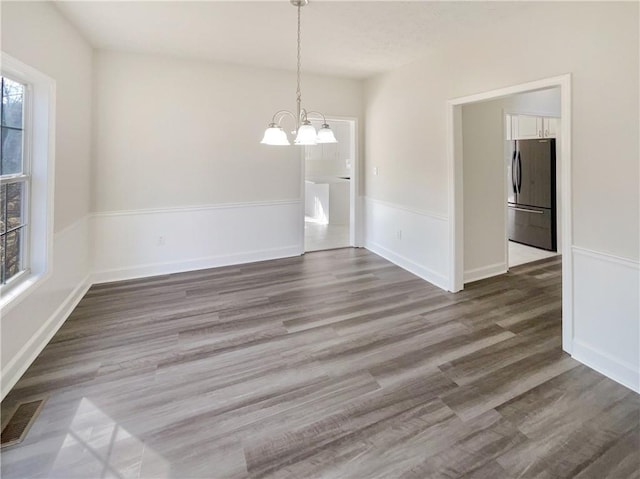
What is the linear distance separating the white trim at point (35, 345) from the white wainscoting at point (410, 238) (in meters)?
3.80

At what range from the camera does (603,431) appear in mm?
1774

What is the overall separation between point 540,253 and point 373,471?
4.99 metres

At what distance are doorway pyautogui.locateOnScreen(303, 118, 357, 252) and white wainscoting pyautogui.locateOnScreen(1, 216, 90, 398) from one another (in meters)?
2.93

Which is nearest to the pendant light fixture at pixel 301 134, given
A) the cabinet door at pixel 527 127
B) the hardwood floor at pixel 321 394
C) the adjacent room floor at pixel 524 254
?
the hardwood floor at pixel 321 394

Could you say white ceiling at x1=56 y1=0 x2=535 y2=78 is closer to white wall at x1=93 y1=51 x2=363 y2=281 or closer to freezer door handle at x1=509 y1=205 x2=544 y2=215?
white wall at x1=93 y1=51 x2=363 y2=281

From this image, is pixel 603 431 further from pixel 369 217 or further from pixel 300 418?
pixel 369 217

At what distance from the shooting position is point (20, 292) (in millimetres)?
2270

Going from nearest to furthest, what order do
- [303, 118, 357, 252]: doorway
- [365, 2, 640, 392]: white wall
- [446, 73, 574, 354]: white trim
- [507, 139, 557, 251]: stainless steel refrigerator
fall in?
1. [365, 2, 640, 392]: white wall
2. [446, 73, 574, 354]: white trim
3. [507, 139, 557, 251]: stainless steel refrigerator
4. [303, 118, 357, 252]: doorway

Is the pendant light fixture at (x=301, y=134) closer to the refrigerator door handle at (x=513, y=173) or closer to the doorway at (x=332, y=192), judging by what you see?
the doorway at (x=332, y=192)

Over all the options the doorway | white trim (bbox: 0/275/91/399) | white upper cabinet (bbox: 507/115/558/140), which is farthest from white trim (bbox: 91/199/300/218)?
white upper cabinet (bbox: 507/115/558/140)

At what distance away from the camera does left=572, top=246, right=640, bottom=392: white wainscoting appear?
83.4 inches

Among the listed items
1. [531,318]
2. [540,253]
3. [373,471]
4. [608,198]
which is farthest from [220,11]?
[540,253]

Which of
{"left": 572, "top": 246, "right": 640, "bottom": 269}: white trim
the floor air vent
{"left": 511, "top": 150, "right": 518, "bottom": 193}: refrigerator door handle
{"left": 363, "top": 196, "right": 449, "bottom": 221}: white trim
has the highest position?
{"left": 511, "top": 150, "right": 518, "bottom": 193}: refrigerator door handle

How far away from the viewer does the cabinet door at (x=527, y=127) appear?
17.5 ft
